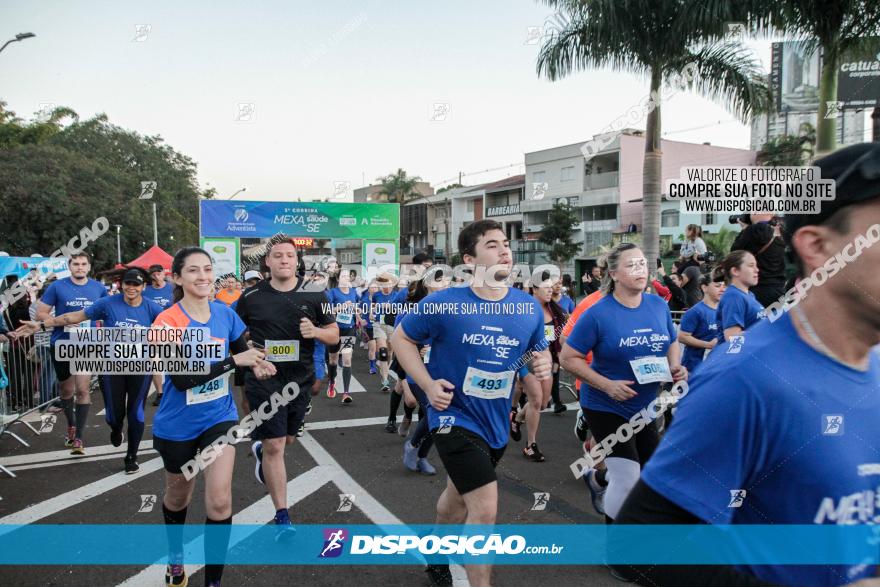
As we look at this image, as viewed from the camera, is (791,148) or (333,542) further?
(791,148)

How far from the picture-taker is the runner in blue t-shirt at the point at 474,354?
10.4 ft

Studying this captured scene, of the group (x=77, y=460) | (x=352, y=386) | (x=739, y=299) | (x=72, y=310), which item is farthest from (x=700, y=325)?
(x=72, y=310)

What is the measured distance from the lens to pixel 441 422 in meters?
3.19

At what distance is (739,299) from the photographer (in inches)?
200

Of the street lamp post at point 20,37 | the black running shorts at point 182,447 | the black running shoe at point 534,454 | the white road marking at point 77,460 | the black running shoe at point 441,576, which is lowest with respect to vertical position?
the white road marking at point 77,460

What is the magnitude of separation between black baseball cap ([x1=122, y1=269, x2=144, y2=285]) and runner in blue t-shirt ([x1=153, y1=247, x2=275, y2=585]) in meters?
2.43

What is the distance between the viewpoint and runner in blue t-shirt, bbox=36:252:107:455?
6496mm

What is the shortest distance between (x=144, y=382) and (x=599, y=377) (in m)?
4.87

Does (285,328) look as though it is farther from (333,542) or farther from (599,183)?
(599,183)

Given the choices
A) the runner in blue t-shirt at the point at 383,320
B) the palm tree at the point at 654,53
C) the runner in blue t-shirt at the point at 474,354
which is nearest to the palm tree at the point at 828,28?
the palm tree at the point at 654,53

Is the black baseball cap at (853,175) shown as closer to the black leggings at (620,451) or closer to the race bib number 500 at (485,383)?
the race bib number 500 at (485,383)

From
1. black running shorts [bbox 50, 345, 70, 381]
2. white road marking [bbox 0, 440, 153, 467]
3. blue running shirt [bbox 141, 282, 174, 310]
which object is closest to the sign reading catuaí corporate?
blue running shirt [bbox 141, 282, 174, 310]

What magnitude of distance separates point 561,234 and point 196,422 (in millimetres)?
36208

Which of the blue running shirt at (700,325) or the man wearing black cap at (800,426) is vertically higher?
the man wearing black cap at (800,426)
